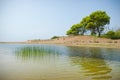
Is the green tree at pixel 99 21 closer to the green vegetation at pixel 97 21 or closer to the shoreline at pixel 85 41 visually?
the green vegetation at pixel 97 21

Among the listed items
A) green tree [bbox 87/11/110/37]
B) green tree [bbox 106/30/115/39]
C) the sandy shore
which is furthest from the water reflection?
green tree [bbox 106/30/115/39]

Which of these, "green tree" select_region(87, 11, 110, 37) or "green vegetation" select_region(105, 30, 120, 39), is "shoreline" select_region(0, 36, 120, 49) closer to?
"green tree" select_region(87, 11, 110, 37)

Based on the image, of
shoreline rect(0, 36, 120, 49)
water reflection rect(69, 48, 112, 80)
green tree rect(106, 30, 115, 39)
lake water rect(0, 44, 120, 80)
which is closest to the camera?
lake water rect(0, 44, 120, 80)

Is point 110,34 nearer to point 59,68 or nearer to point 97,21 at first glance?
point 97,21

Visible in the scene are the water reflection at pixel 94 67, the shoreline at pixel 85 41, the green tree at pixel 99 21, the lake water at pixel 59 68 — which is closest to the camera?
the lake water at pixel 59 68

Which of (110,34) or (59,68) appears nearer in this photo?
(59,68)

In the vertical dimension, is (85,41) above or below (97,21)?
below

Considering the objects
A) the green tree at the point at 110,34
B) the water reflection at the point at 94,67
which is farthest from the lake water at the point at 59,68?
the green tree at the point at 110,34

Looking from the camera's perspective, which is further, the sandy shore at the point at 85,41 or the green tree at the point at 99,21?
the green tree at the point at 99,21

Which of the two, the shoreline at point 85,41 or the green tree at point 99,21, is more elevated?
the green tree at point 99,21

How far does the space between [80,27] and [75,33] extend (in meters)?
1.23

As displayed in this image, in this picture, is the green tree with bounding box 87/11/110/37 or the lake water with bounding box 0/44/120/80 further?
the green tree with bounding box 87/11/110/37

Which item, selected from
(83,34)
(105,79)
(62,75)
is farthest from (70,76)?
(83,34)

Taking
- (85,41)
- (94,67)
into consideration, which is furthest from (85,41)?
(94,67)
